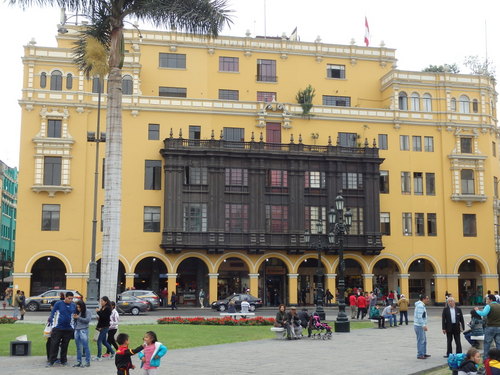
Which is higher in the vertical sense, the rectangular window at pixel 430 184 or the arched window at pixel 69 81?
the arched window at pixel 69 81

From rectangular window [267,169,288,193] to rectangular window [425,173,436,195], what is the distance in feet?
41.1

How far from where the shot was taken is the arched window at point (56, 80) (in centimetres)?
4916

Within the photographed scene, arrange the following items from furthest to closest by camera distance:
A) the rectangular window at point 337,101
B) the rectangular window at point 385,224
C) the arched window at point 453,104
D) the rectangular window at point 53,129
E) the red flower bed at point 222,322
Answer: the rectangular window at point 337,101 < the arched window at point 453,104 < the rectangular window at point 385,224 < the rectangular window at point 53,129 < the red flower bed at point 222,322

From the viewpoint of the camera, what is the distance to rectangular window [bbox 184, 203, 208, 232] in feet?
159

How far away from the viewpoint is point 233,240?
160 ft

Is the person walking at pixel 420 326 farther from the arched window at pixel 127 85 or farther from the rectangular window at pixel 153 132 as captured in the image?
the arched window at pixel 127 85

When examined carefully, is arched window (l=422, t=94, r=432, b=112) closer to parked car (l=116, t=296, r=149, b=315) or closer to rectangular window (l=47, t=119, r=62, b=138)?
parked car (l=116, t=296, r=149, b=315)

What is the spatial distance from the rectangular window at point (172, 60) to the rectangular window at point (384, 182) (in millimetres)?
18864

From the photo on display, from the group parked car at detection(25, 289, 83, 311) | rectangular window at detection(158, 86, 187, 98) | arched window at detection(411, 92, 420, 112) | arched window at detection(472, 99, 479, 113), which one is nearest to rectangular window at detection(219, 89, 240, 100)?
rectangular window at detection(158, 86, 187, 98)

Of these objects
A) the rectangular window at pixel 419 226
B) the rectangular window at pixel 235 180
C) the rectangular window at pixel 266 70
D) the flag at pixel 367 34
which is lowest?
the rectangular window at pixel 419 226

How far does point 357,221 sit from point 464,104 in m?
15.0

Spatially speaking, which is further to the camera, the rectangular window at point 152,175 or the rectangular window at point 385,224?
the rectangular window at point 385,224

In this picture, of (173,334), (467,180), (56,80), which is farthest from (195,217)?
(173,334)

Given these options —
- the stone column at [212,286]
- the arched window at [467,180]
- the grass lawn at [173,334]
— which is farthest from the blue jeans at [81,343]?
the arched window at [467,180]
